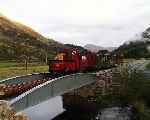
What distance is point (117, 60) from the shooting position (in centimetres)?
7238

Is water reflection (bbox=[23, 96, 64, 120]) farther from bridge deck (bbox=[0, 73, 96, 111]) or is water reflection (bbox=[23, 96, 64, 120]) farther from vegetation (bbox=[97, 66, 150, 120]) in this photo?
vegetation (bbox=[97, 66, 150, 120])

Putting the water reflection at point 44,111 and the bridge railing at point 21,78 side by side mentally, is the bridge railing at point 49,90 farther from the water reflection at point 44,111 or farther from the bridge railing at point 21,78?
the water reflection at point 44,111

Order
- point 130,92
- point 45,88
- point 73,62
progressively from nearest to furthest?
point 45,88 → point 130,92 → point 73,62

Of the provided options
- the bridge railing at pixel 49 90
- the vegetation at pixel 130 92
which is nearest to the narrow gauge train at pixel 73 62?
the bridge railing at pixel 49 90

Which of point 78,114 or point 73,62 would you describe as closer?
point 78,114

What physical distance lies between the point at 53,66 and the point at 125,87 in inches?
400

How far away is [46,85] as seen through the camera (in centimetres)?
3253

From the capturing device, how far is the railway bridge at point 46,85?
1078 inches

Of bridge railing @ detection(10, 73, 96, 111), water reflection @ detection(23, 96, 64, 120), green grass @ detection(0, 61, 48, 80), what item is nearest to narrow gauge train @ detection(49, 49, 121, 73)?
bridge railing @ detection(10, 73, 96, 111)

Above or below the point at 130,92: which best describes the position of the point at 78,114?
below

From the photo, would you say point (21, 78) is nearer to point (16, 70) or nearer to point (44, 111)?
point (44, 111)

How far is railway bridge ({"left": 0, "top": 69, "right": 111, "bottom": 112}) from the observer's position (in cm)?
2738

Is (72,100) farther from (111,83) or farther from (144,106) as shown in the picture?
(144,106)

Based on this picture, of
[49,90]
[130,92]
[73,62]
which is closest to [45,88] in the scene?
[49,90]
